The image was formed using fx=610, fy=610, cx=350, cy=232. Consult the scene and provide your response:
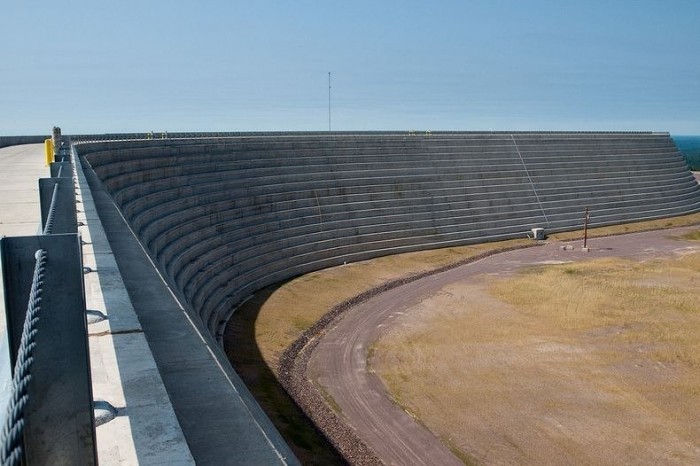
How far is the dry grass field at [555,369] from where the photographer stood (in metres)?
19.1

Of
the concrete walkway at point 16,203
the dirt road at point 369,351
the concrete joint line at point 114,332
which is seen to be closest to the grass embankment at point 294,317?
the dirt road at point 369,351

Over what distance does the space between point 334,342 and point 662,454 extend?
1385cm

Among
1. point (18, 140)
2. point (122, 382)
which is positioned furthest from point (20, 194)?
point (18, 140)

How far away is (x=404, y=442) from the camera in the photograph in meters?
19.0

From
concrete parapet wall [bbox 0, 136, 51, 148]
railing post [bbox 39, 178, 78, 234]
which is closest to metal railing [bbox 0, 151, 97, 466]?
railing post [bbox 39, 178, 78, 234]

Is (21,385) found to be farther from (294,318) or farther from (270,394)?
(294,318)

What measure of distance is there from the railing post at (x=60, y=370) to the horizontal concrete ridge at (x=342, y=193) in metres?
18.3

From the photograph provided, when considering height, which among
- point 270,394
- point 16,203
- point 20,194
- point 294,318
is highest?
point 20,194

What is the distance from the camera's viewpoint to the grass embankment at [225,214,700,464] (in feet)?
64.1

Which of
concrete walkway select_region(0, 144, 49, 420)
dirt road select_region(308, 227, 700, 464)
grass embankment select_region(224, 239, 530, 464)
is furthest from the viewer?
grass embankment select_region(224, 239, 530, 464)

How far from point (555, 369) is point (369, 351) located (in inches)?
302

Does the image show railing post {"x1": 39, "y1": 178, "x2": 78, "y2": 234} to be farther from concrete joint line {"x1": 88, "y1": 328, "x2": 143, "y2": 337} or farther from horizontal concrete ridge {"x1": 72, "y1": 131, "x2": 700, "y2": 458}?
horizontal concrete ridge {"x1": 72, "y1": 131, "x2": 700, "y2": 458}

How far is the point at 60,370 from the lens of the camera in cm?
404

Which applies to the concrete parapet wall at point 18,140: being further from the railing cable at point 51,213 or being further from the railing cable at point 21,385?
the railing cable at point 21,385
